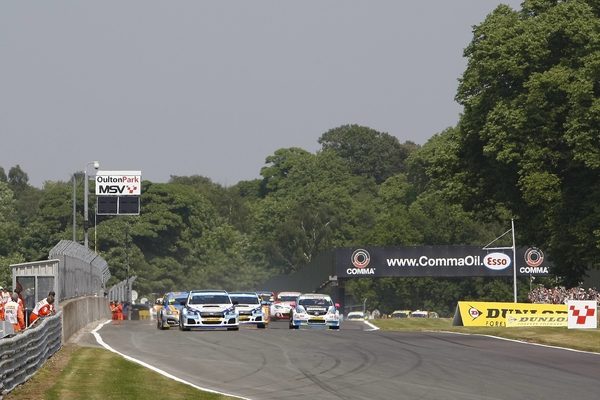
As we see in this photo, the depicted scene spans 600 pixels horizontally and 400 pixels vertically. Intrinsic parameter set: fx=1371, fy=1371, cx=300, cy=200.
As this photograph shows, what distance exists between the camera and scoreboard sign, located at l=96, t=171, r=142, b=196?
10719 centimetres

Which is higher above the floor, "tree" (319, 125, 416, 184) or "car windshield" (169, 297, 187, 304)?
"tree" (319, 125, 416, 184)

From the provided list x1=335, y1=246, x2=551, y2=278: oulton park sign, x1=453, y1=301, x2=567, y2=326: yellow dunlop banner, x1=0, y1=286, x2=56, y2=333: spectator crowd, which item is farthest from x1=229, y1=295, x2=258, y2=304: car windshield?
x1=335, y1=246, x2=551, y2=278: oulton park sign

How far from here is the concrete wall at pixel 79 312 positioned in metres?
37.4

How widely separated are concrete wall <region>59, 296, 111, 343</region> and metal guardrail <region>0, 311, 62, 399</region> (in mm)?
5858

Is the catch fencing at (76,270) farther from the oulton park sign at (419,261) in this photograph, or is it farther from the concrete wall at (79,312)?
the oulton park sign at (419,261)

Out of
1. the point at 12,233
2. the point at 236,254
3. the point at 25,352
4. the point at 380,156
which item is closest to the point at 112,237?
the point at 12,233

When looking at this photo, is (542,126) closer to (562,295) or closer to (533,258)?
(562,295)

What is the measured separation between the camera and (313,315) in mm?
50688

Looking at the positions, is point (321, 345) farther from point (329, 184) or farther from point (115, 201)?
point (329, 184)

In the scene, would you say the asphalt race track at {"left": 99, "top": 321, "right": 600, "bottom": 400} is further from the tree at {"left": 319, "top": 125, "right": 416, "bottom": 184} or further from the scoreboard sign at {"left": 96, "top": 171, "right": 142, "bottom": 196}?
the tree at {"left": 319, "top": 125, "right": 416, "bottom": 184}

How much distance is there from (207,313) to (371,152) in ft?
480

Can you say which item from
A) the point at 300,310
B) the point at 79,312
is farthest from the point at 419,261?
the point at 79,312

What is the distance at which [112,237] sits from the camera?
141750 millimetres

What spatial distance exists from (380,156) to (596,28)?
445 ft
